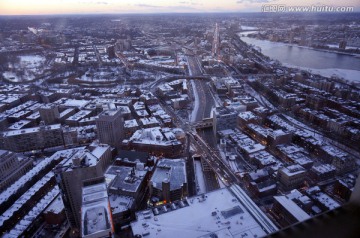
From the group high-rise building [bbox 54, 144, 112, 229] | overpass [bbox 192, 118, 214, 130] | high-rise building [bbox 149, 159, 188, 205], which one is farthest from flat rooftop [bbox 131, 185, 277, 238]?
overpass [bbox 192, 118, 214, 130]

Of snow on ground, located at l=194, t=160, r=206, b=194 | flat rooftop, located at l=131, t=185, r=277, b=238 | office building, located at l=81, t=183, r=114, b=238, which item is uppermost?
office building, located at l=81, t=183, r=114, b=238

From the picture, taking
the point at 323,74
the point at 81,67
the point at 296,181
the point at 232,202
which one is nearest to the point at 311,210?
the point at 296,181

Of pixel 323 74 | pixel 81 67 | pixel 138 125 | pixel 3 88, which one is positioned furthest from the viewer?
pixel 81 67

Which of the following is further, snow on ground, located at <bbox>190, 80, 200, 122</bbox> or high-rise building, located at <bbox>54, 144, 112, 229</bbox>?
snow on ground, located at <bbox>190, 80, 200, 122</bbox>

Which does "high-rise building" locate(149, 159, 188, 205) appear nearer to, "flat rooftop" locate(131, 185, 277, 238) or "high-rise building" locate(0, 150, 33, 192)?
"flat rooftop" locate(131, 185, 277, 238)

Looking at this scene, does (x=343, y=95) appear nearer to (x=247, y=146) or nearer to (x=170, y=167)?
(x=247, y=146)

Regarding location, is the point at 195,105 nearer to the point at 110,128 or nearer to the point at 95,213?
the point at 110,128

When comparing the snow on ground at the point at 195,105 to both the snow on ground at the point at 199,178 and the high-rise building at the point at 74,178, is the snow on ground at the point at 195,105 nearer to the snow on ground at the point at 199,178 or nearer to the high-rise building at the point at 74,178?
the snow on ground at the point at 199,178
